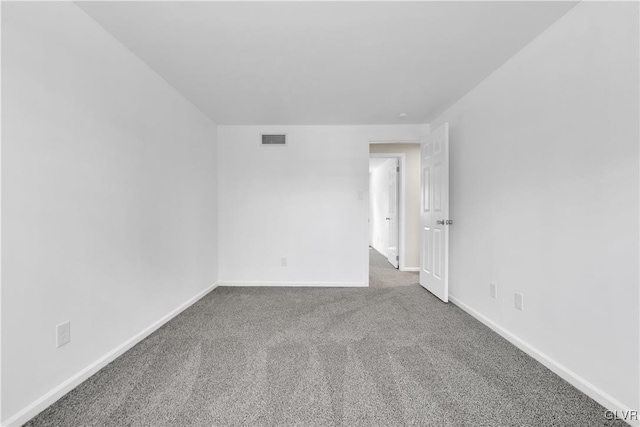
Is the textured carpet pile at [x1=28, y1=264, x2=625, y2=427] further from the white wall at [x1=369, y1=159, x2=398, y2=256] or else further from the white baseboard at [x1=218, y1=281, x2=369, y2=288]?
the white wall at [x1=369, y1=159, x2=398, y2=256]

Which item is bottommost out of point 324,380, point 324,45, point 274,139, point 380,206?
point 324,380

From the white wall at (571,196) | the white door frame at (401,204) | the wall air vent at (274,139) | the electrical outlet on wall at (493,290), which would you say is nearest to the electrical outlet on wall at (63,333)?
the wall air vent at (274,139)

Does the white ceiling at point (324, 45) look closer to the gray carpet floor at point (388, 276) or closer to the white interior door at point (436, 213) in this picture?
the white interior door at point (436, 213)

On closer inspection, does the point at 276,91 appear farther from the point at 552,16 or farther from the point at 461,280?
the point at 461,280

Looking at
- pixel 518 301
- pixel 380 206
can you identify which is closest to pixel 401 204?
Answer: pixel 380 206

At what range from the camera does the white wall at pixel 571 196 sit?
1.30 metres

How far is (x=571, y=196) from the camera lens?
156 centimetres

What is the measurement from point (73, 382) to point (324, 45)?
2597 millimetres

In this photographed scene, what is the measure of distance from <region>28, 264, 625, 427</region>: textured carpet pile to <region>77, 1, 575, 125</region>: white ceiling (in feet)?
7.14

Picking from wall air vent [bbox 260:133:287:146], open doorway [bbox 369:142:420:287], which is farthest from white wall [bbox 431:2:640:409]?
wall air vent [bbox 260:133:287:146]

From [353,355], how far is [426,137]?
267 centimetres

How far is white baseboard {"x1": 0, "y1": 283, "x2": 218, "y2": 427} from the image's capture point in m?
1.23

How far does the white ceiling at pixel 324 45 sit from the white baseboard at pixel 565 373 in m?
2.13

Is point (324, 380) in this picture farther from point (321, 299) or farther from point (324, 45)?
point (324, 45)
